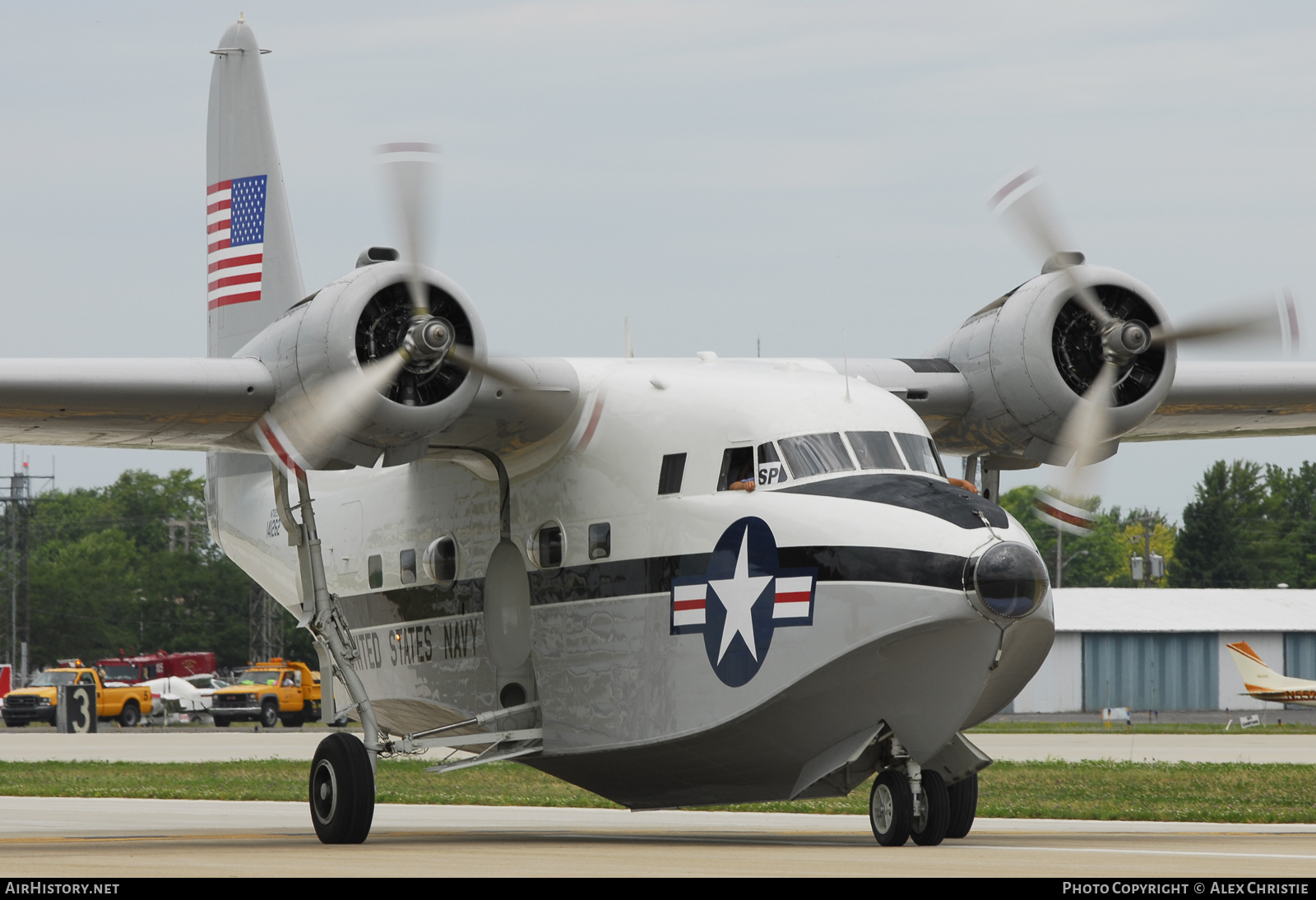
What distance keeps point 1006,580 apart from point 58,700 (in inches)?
1694

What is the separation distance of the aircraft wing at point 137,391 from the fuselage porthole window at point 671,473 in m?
3.21

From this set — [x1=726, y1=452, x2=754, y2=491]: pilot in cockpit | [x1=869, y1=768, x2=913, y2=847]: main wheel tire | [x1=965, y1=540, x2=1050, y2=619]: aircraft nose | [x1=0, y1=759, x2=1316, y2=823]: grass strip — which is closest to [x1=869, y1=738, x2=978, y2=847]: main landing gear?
[x1=869, y1=768, x2=913, y2=847]: main wheel tire

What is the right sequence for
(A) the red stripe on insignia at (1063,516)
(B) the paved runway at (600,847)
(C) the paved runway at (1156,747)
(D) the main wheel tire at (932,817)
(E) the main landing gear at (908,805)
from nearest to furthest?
(B) the paved runway at (600,847), (E) the main landing gear at (908,805), (D) the main wheel tire at (932,817), (A) the red stripe on insignia at (1063,516), (C) the paved runway at (1156,747)

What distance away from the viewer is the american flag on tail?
19.7 metres

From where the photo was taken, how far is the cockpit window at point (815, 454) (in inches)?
536

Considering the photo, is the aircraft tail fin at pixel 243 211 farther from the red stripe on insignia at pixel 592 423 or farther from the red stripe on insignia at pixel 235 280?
the red stripe on insignia at pixel 592 423

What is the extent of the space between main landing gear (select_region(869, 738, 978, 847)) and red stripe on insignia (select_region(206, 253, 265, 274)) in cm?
982

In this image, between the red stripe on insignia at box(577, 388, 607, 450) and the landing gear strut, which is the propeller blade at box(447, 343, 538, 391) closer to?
the red stripe on insignia at box(577, 388, 607, 450)

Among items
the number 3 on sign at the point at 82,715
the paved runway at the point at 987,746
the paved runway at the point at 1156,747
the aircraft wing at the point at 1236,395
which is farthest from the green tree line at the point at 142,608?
the aircraft wing at the point at 1236,395

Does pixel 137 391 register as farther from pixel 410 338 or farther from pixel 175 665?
pixel 175 665

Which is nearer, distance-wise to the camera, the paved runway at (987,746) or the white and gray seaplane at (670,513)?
the white and gray seaplane at (670,513)

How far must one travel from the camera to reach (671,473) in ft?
47.3

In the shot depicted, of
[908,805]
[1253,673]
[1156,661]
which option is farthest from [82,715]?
[908,805]

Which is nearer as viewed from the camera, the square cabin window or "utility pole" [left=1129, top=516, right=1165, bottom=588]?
the square cabin window
